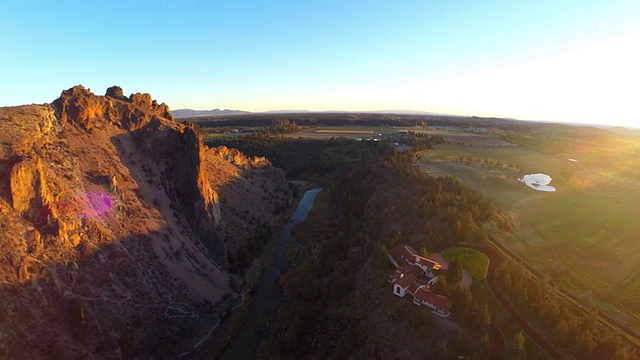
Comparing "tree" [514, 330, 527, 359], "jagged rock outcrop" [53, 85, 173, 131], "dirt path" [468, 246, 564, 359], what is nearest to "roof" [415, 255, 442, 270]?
"dirt path" [468, 246, 564, 359]

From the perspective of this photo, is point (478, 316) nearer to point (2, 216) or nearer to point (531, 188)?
point (2, 216)

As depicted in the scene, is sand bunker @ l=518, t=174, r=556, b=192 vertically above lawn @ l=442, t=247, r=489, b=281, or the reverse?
sand bunker @ l=518, t=174, r=556, b=192

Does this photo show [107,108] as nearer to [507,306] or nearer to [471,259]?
[471,259]

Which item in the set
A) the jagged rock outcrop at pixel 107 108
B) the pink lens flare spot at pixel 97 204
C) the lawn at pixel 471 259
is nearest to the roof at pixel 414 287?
the lawn at pixel 471 259

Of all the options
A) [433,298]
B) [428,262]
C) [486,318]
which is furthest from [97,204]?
[486,318]

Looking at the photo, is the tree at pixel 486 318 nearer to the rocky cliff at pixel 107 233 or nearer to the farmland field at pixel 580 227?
the farmland field at pixel 580 227

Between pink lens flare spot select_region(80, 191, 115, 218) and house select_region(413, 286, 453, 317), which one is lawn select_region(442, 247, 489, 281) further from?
pink lens flare spot select_region(80, 191, 115, 218)

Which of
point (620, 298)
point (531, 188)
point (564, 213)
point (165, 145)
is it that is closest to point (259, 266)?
point (165, 145)
